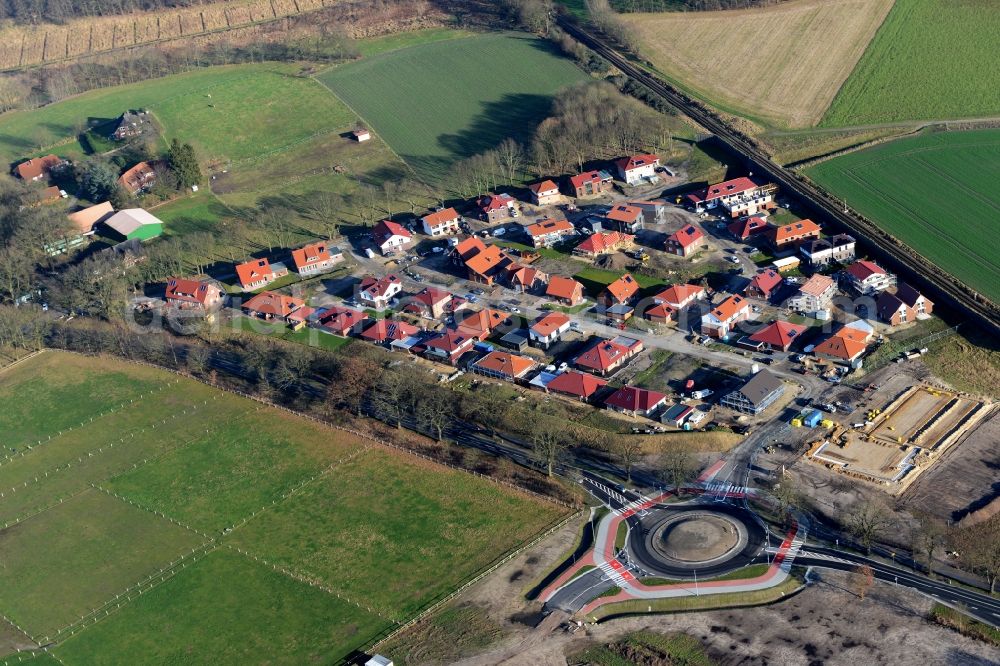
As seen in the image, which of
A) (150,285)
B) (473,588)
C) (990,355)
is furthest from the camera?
(150,285)

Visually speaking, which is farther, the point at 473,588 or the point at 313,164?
the point at 313,164

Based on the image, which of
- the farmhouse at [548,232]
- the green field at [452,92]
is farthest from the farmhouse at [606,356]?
the green field at [452,92]

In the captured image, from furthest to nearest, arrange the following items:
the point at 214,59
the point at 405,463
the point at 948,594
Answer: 1. the point at 214,59
2. the point at 405,463
3. the point at 948,594

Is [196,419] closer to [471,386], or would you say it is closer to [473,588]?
[471,386]

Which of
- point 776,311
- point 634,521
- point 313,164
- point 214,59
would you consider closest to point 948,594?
point 634,521

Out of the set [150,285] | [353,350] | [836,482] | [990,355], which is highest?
[990,355]

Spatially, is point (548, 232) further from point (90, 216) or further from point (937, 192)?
point (90, 216)

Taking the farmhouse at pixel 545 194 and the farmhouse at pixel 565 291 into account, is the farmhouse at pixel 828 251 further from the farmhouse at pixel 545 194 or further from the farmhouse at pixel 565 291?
the farmhouse at pixel 545 194
